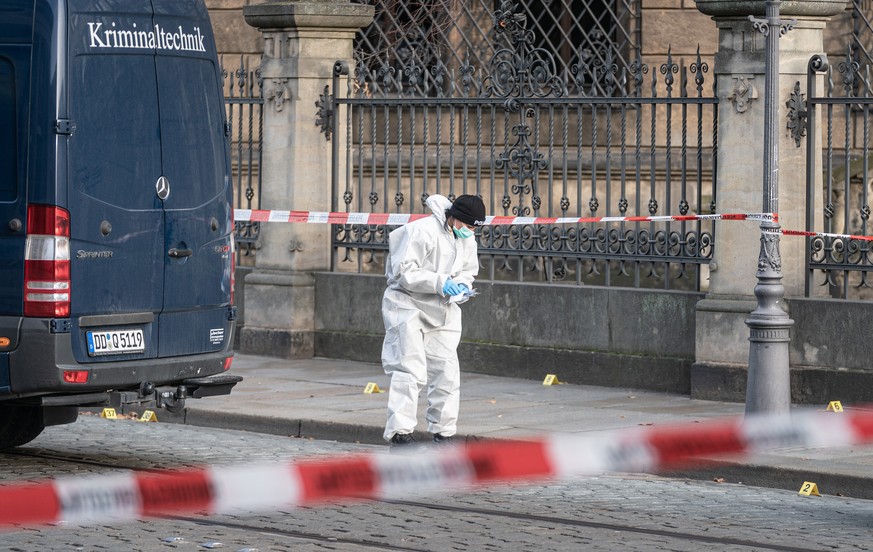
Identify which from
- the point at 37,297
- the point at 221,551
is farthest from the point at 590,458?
the point at 37,297

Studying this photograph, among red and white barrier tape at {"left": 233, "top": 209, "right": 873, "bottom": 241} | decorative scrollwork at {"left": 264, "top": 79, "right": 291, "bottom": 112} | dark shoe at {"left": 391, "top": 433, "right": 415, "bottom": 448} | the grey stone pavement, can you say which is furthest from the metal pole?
decorative scrollwork at {"left": 264, "top": 79, "right": 291, "bottom": 112}

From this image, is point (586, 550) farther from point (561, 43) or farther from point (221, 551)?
point (561, 43)

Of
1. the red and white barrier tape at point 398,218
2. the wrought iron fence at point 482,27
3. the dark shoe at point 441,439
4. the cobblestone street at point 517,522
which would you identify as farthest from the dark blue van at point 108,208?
the wrought iron fence at point 482,27

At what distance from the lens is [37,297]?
A: 30.1 ft

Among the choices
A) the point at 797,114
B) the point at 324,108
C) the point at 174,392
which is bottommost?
the point at 174,392

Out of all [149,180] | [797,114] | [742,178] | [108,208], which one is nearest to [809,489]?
[742,178]

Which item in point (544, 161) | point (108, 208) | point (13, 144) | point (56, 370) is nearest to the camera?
point (56, 370)

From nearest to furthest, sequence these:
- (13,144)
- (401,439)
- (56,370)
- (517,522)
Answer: (517,522) < (56,370) < (13,144) < (401,439)

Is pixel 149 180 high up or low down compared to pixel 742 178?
down

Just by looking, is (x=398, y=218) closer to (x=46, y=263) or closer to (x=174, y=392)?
(x=174, y=392)

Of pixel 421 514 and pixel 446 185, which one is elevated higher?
pixel 446 185

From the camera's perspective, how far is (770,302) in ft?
35.3

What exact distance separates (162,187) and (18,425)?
176 cm

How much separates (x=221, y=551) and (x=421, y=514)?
1.30 metres
